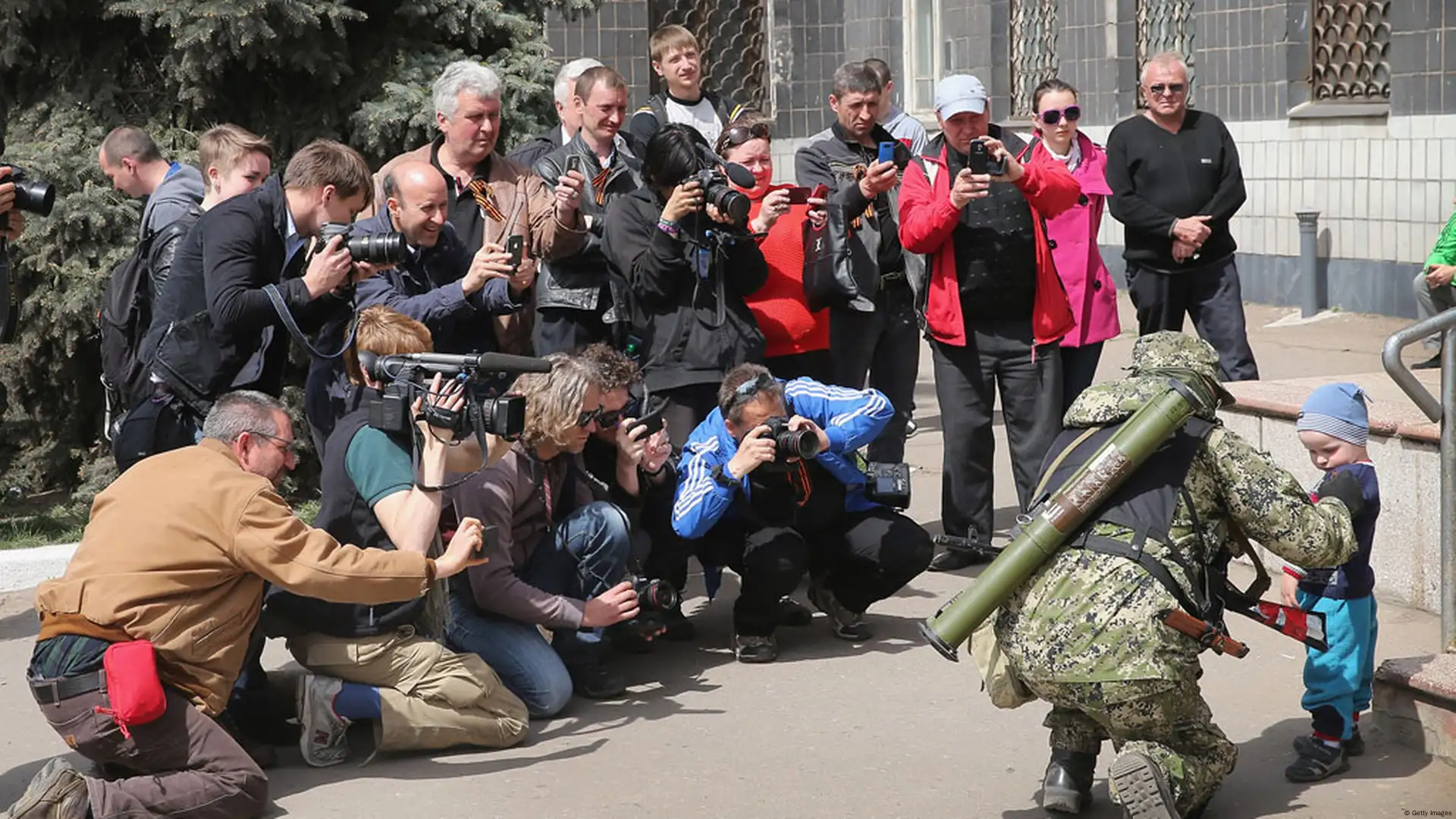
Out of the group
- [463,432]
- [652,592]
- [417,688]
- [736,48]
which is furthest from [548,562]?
[736,48]

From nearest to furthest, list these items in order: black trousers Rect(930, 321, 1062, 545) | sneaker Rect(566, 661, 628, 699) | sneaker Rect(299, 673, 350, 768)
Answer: sneaker Rect(299, 673, 350, 768) < sneaker Rect(566, 661, 628, 699) < black trousers Rect(930, 321, 1062, 545)

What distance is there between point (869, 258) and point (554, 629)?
94.7 inches

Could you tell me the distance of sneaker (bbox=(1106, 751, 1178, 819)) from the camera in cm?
419

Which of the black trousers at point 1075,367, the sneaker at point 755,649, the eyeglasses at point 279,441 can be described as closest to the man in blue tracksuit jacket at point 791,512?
the sneaker at point 755,649

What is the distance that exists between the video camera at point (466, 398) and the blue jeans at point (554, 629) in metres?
0.76

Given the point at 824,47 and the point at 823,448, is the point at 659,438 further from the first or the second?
the point at 824,47

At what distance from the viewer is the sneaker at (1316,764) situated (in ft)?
15.9

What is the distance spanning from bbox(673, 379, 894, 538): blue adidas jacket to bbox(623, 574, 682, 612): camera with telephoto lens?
0.25 metres

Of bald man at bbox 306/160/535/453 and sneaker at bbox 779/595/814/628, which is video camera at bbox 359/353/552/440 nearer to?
bald man at bbox 306/160/535/453

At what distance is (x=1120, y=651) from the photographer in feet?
14.1

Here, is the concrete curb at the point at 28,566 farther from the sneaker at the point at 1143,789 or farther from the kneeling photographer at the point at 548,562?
the sneaker at the point at 1143,789

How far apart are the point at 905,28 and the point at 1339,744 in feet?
51.9

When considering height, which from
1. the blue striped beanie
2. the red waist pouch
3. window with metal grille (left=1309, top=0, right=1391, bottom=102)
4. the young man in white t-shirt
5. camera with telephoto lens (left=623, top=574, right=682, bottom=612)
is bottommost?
camera with telephoto lens (left=623, top=574, right=682, bottom=612)

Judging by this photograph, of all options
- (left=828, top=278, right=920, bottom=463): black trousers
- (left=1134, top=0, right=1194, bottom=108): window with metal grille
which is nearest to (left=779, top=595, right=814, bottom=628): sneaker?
(left=828, top=278, right=920, bottom=463): black trousers
